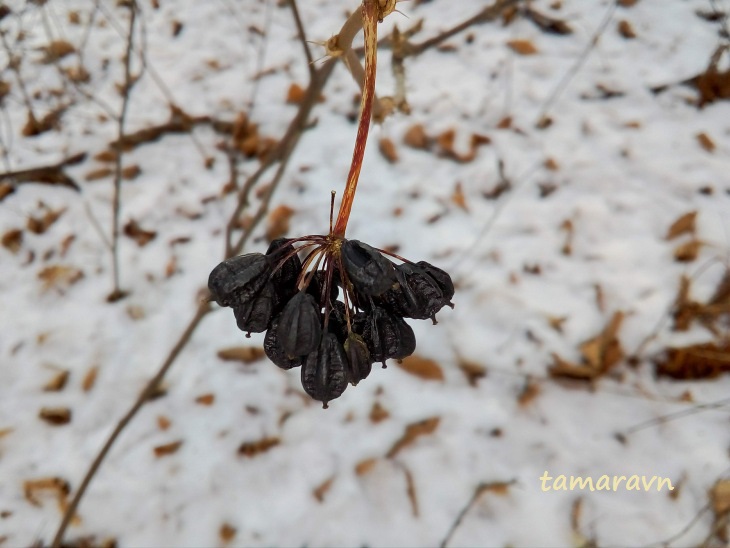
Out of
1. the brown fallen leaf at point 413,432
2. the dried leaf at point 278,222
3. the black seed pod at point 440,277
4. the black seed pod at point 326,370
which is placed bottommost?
the black seed pod at point 326,370

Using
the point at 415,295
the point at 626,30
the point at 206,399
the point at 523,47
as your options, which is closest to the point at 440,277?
the point at 415,295

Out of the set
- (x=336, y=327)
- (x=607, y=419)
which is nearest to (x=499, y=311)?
(x=607, y=419)

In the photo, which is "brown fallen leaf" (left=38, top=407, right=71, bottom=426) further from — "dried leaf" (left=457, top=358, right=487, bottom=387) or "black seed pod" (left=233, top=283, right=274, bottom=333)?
"black seed pod" (left=233, top=283, right=274, bottom=333)

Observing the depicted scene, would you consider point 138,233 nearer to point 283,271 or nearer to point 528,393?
point 528,393

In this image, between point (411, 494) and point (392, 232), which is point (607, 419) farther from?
point (392, 232)

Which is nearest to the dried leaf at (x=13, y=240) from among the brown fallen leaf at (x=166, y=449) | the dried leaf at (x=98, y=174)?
the dried leaf at (x=98, y=174)

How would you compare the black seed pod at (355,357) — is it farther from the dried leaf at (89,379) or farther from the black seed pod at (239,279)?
the dried leaf at (89,379)
